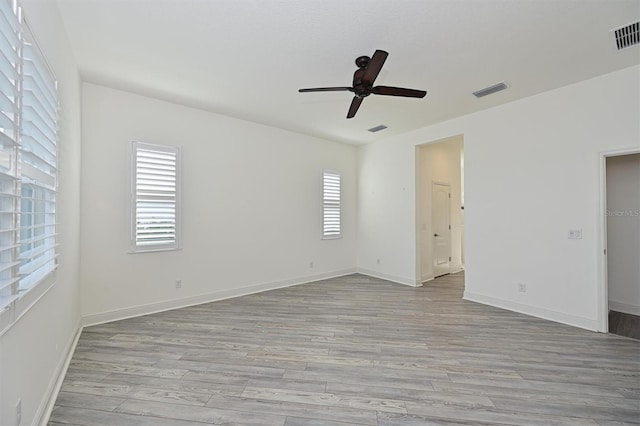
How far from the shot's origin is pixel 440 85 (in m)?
3.58

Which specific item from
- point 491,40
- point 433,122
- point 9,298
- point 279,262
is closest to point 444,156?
point 433,122

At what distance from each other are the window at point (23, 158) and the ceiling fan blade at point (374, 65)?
2254 mm

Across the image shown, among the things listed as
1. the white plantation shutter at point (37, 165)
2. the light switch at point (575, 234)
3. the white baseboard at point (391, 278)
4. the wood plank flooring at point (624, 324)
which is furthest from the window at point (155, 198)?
the wood plank flooring at point (624, 324)

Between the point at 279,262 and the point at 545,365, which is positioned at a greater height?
the point at 279,262

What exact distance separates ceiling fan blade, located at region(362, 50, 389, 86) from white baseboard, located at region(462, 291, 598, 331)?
3.78 meters

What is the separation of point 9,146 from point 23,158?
10.1 inches

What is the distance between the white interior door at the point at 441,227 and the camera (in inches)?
245

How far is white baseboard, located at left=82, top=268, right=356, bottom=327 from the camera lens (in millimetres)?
3600

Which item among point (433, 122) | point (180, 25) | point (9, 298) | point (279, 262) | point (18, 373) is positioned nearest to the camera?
point (9, 298)

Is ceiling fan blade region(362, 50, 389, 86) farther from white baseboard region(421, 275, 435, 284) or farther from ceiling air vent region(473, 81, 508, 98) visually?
white baseboard region(421, 275, 435, 284)

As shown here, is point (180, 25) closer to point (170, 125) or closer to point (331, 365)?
point (170, 125)

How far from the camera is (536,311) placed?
3.88 meters

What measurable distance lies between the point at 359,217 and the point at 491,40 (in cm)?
448

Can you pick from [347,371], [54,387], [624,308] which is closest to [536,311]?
[624,308]
